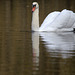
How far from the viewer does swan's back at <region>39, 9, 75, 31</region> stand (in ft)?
36.4

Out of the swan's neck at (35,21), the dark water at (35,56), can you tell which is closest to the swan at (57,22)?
the swan's neck at (35,21)

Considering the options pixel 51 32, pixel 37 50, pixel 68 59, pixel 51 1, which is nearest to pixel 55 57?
pixel 68 59

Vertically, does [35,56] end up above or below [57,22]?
below

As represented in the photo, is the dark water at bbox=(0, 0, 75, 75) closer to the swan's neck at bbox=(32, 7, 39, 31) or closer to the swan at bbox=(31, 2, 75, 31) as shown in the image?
the swan's neck at bbox=(32, 7, 39, 31)

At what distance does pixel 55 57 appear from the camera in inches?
247

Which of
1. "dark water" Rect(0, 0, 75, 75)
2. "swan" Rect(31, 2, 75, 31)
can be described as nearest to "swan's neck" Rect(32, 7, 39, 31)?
"swan" Rect(31, 2, 75, 31)

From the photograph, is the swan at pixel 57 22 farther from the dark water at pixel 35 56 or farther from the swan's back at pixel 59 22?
the dark water at pixel 35 56

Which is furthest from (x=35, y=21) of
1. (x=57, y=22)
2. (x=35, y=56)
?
(x=35, y=56)

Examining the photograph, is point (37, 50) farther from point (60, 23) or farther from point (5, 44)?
point (60, 23)

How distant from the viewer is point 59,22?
36.7ft

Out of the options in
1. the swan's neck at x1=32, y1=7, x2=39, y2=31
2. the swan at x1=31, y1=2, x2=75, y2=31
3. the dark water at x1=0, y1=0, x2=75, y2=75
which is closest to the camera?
the dark water at x1=0, y1=0, x2=75, y2=75

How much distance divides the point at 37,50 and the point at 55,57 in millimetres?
Answer: 803

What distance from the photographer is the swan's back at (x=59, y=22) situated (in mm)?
11086

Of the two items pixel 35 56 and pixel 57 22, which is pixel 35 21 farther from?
pixel 35 56
